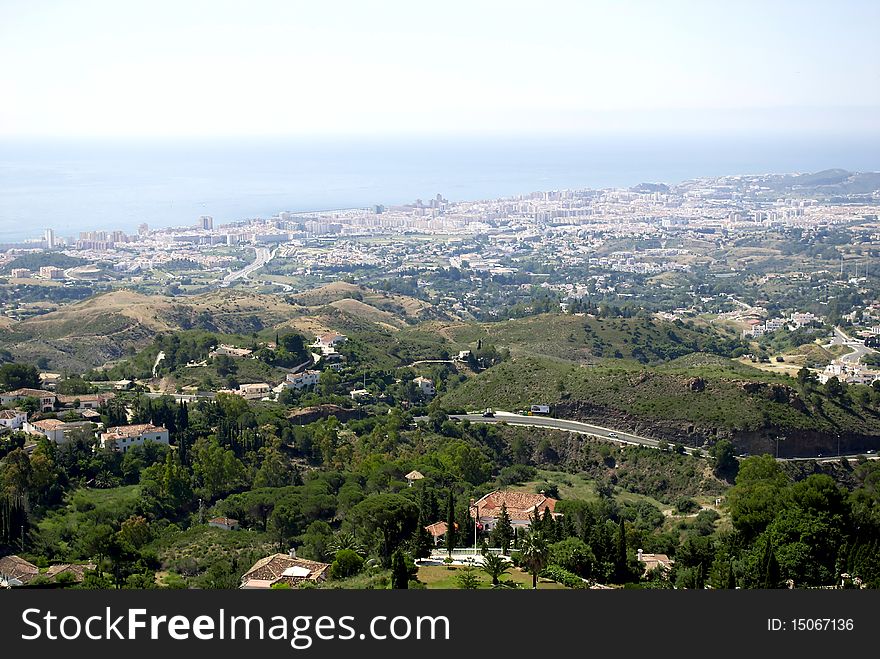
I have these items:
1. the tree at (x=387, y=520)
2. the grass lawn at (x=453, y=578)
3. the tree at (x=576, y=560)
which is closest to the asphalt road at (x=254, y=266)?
the tree at (x=387, y=520)

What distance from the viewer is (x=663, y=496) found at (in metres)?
25.5

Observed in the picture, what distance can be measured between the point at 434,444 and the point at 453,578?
12665mm

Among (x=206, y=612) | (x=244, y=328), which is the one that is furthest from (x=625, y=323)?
(x=206, y=612)

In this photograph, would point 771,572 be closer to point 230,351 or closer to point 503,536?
point 503,536

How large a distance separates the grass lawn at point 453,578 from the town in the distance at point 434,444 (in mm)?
91

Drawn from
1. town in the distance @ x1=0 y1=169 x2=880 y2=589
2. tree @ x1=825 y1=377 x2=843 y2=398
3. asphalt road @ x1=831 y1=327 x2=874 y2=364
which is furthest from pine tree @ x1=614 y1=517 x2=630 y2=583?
asphalt road @ x1=831 y1=327 x2=874 y2=364

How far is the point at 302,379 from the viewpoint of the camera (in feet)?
111

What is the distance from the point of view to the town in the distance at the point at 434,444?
658 inches

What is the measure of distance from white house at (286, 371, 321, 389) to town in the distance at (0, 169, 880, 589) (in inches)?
4.1

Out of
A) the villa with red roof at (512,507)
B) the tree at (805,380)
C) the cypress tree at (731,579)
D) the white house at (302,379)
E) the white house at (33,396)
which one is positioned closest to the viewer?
the cypress tree at (731,579)

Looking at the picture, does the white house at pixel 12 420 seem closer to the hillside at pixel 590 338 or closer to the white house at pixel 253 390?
the white house at pixel 253 390

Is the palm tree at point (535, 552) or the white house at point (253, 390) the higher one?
the palm tree at point (535, 552)

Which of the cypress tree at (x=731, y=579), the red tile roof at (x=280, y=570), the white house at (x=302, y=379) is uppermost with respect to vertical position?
the cypress tree at (x=731, y=579)

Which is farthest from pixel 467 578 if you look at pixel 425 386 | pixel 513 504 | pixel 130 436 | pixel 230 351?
pixel 230 351
